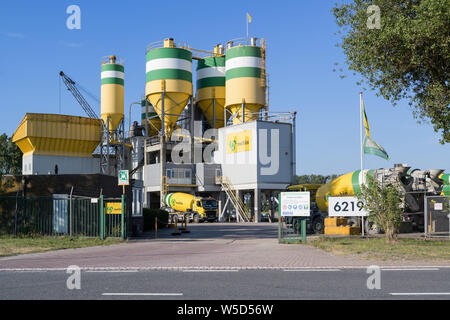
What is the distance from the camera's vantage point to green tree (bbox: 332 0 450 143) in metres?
19.1

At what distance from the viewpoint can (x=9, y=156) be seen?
86.2 meters

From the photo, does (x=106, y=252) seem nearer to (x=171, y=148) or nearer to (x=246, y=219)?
(x=246, y=219)

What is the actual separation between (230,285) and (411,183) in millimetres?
18739

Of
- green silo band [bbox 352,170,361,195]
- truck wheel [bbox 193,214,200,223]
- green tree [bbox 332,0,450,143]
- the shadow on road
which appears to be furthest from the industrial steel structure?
green tree [bbox 332,0,450,143]

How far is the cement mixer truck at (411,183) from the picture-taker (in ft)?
83.4

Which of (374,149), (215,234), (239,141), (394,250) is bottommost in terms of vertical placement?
(215,234)

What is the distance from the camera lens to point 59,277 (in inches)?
445

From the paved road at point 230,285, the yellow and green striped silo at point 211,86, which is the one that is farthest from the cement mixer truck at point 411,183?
the yellow and green striped silo at point 211,86

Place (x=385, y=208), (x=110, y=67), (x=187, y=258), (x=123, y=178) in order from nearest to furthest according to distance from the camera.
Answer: (x=187, y=258), (x=385, y=208), (x=123, y=178), (x=110, y=67)

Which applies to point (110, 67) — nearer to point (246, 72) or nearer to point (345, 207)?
point (246, 72)

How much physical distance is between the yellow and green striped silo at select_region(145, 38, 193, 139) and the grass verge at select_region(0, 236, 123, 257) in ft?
124

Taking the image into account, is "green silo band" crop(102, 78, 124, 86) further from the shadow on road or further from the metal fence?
the metal fence

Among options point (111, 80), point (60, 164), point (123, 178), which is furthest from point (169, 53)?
point (123, 178)
